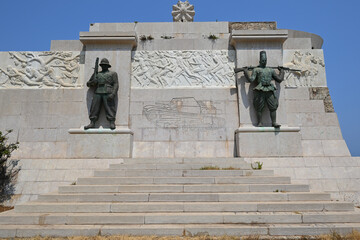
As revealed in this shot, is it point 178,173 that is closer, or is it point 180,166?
point 178,173

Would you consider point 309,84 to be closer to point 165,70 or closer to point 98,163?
point 165,70

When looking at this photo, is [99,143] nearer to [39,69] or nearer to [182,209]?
[39,69]

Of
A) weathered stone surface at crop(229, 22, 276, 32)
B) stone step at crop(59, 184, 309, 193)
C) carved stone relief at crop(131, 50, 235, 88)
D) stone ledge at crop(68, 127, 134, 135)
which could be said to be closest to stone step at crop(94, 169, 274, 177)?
stone step at crop(59, 184, 309, 193)

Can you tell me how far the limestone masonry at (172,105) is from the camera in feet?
29.8

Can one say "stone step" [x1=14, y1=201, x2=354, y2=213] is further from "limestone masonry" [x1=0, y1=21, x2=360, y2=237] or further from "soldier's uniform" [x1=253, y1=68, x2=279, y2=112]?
"soldier's uniform" [x1=253, y1=68, x2=279, y2=112]

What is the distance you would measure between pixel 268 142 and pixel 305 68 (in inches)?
146

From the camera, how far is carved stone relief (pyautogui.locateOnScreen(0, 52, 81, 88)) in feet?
35.0

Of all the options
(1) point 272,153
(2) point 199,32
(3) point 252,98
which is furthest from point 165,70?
(1) point 272,153

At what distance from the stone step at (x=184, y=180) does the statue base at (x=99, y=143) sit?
2545 mm

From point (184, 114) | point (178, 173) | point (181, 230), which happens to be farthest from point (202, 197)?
point (184, 114)

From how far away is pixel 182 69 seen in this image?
1071cm

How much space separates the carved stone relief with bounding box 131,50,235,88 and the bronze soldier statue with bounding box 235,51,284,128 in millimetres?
1097

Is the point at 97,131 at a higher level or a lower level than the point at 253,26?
lower

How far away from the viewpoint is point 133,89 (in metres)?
10.5
